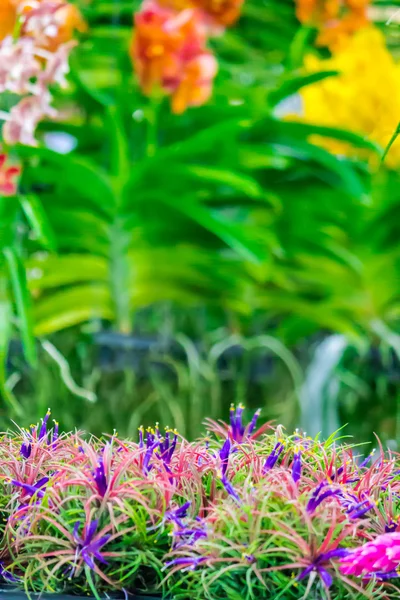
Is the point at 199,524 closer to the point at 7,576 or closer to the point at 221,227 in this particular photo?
the point at 7,576

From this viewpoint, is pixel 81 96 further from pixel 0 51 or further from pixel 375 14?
pixel 375 14

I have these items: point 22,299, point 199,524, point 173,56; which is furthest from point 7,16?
point 199,524

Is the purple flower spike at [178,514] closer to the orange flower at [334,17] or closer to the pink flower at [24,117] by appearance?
the pink flower at [24,117]

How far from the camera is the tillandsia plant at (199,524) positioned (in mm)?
437

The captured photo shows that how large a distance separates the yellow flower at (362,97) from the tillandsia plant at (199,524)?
1.09m

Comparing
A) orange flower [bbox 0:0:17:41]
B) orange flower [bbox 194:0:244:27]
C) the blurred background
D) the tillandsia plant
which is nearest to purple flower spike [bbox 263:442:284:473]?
the tillandsia plant

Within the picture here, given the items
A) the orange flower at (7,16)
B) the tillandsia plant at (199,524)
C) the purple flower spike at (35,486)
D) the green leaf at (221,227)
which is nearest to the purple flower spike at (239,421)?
the tillandsia plant at (199,524)

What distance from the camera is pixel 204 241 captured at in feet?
4.63

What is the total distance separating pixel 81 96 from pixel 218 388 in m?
0.58

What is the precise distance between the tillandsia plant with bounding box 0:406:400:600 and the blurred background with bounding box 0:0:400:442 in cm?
67

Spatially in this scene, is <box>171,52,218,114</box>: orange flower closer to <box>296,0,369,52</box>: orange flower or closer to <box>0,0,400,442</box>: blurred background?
<box>0,0,400,442</box>: blurred background

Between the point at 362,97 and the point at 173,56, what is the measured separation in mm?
415

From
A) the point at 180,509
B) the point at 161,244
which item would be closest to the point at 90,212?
the point at 161,244

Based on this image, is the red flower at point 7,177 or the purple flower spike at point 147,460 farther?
the red flower at point 7,177
